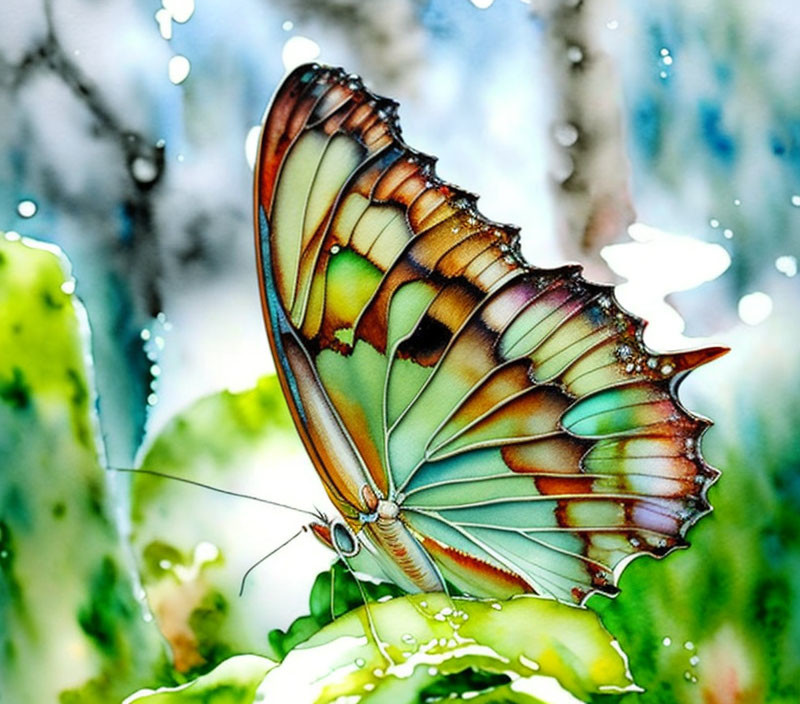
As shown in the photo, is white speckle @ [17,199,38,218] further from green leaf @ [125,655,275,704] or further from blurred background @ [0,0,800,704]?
green leaf @ [125,655,275,704]

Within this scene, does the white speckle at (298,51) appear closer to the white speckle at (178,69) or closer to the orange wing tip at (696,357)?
the white speckle at (178,69)

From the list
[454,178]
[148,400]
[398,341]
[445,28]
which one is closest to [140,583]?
[148,400]

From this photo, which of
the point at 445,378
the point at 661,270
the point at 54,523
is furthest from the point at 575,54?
the point at 54,523

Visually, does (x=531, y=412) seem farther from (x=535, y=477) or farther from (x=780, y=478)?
(x=780, y=478)

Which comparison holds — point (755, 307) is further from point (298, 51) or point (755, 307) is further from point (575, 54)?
point (298, 51)

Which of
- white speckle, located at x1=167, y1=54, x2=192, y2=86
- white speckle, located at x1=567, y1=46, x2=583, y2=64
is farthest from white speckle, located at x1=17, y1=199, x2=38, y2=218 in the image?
white speckle, located at x1=567, y1=46, x2=583, y2=64

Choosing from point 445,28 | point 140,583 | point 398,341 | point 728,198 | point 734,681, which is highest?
point 445,28
